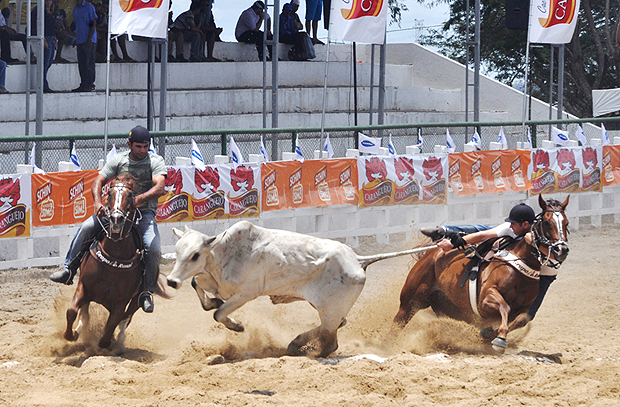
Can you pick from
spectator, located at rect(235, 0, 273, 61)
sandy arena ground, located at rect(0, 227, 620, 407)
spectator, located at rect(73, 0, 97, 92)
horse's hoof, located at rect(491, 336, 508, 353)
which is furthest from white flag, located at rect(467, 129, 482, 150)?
horse's hoof, located at rect(491, 336, 508, 353)

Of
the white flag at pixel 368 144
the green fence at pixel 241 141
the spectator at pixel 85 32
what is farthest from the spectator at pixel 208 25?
the white flag at pixel 368 144

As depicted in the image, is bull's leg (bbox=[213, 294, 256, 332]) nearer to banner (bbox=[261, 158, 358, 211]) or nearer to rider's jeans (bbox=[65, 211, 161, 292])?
rider's jeans (bbox=[65, 211, 161, 292])

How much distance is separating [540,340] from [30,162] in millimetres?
7460

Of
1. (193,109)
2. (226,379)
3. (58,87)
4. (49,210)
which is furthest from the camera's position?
(193,109)

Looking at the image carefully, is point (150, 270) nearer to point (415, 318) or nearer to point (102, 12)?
point (415, 318)

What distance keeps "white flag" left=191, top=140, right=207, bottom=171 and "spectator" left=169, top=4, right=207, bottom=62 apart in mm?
8541

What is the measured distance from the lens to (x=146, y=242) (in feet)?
27.6

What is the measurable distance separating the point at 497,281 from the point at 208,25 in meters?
15.4

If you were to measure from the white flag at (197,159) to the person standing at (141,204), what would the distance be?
→ 4704 millimetres

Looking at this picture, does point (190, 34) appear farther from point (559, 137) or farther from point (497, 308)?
point (497, 308)

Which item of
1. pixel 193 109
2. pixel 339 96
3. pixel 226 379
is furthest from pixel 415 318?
pixel 339 96

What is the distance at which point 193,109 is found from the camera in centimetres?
2108

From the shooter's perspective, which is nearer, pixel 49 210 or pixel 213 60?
pixel 49 210

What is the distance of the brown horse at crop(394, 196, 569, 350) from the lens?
28.0 feet
